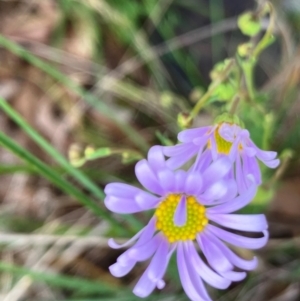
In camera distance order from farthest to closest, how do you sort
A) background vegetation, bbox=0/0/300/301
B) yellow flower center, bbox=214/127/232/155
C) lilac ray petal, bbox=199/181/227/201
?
background vegetation, bbox=0/0/300/301 → yellow flower center, bbox=214/127/232/155 → lilac ray petal, bbox=199/181/227/201

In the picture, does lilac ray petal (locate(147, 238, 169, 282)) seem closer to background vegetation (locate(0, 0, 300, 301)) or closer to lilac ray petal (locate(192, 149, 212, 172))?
lilac ray petal (locate(192, 149, 212, 172))

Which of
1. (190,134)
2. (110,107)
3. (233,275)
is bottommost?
(233,275)

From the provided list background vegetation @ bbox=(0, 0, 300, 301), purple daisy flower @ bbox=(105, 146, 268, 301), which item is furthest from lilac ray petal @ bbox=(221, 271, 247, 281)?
background vegetation @ bbox=(0, 0, 300, 301)

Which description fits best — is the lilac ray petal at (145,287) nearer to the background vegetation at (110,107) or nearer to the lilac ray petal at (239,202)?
the lilac ray petal at (239,202)

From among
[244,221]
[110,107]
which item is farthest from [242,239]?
[110,107]

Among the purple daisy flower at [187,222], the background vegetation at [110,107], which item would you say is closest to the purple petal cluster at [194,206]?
the purple daisy flower at [187,222]

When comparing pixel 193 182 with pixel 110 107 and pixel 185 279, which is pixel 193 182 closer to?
pixel 185 279

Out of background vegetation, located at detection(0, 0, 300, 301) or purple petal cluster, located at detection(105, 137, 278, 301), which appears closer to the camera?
purple petal cluster, located at detection(105, 137, 278, 301)
